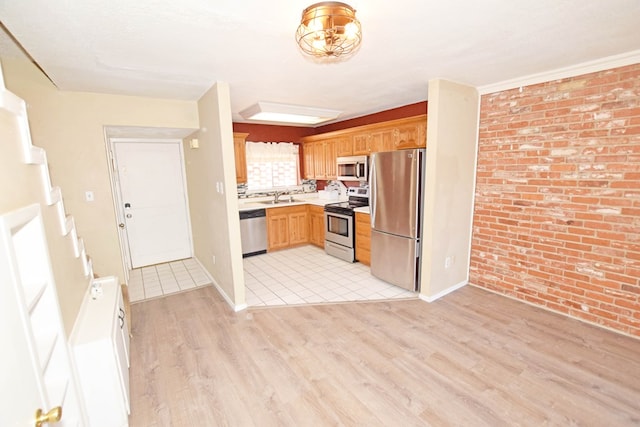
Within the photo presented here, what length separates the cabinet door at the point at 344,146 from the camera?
4781mm

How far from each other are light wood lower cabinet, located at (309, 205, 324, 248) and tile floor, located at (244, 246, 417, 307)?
0.41 meters

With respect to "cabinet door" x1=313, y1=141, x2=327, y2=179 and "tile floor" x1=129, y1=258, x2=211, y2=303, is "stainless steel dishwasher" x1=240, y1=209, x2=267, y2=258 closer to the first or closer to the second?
"tile floor" x1=129, y1=258, x2=211, y2=303

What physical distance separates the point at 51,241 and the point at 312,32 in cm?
179

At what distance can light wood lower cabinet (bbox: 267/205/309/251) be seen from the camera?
5.17m

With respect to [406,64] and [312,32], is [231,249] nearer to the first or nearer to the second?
[312,32]

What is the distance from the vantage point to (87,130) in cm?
314

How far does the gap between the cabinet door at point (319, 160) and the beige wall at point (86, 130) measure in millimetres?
2455

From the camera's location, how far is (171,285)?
12.7 feet

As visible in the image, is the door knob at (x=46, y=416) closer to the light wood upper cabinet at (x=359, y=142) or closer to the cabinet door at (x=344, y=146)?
the light wood upper cabinet at (x=359, y=142)

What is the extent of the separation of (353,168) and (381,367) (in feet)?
10.4

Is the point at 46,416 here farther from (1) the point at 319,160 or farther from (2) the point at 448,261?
(1) the point at 319,160

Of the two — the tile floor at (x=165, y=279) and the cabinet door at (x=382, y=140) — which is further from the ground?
the cabinet door at (x=382, y=140)

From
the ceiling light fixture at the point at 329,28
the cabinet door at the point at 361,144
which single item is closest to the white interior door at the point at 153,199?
the cabinet door at the point at 361,144

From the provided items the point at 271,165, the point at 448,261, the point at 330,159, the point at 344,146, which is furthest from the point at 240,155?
the point at 448,261
